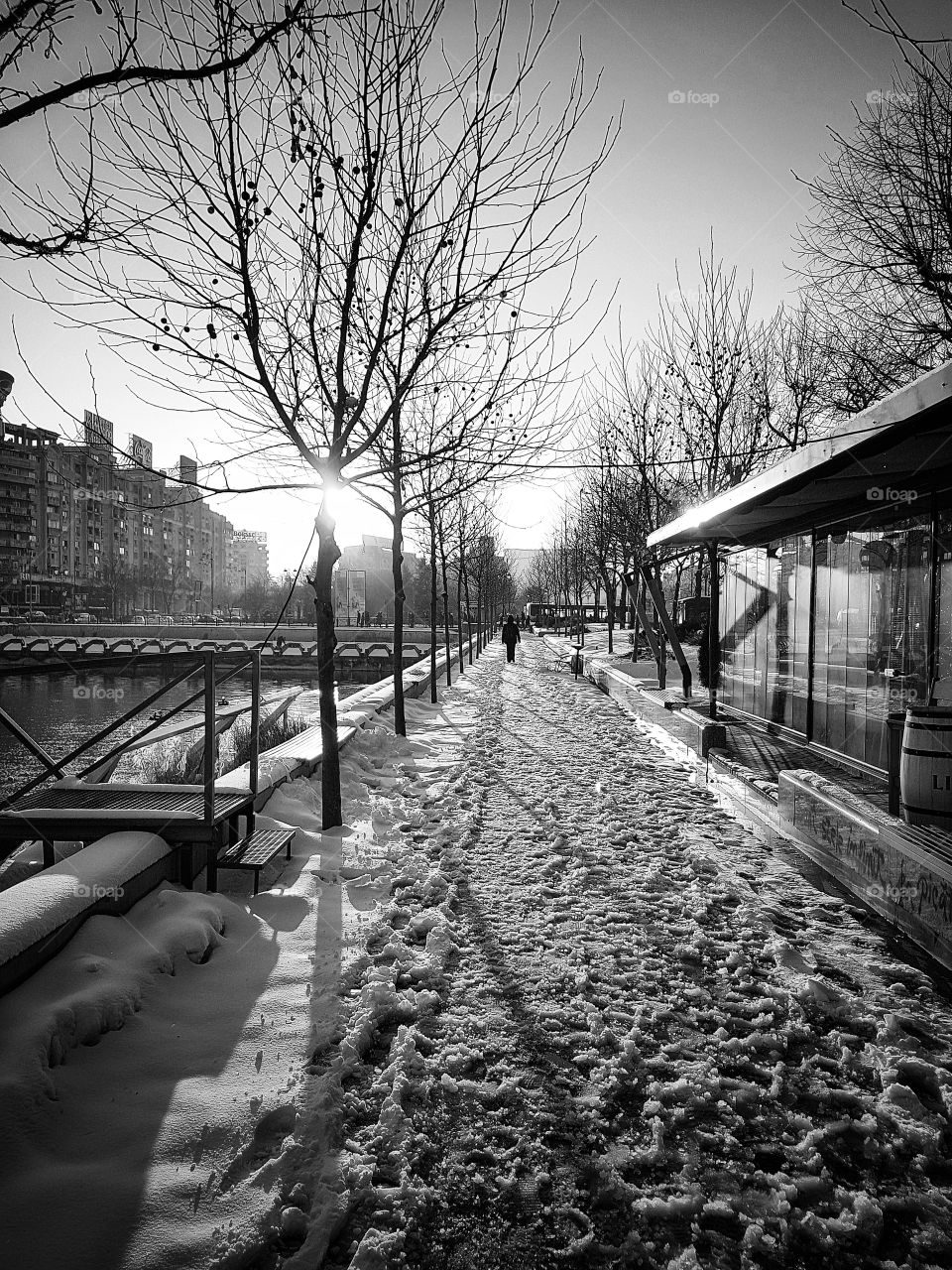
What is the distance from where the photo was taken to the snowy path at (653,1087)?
2.01 meters

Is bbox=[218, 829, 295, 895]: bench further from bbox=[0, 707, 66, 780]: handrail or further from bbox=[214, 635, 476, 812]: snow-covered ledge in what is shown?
bbox=[0, 707, 66, 780]: handrail

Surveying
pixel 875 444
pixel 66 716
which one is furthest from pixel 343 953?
pixel 66 716

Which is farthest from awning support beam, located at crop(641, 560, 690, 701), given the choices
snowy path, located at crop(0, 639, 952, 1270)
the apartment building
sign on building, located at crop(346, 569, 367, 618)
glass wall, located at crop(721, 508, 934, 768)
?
sign on building, located at crop(346, 569, 367, 618)

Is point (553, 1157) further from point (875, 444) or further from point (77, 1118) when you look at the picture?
point (875, 444)

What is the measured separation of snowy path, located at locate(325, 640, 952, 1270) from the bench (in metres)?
0.90

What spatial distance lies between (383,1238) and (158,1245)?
0.62 meters

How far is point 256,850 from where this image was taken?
436 centimetres

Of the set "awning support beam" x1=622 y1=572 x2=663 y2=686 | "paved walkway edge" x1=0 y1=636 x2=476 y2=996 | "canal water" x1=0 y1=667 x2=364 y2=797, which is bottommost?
"canal water" x1=0 y1=667 x2=364 y2=797

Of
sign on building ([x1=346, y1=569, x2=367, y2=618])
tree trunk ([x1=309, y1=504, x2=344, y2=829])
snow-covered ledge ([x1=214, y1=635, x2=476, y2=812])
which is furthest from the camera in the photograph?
sign on building ([x1=346, y1=569, x2=367, y2=618])

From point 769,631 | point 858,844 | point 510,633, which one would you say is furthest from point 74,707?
point 858,844

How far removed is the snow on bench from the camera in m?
2.74

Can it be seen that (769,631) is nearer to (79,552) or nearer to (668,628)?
(668,628)

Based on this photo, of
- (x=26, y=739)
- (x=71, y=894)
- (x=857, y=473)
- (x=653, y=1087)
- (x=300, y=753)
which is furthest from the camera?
(x=300, y=753)

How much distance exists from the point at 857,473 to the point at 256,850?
19.1 feet
